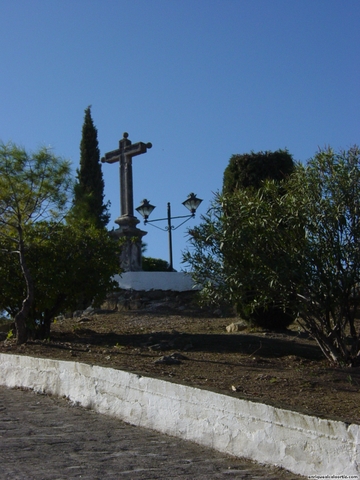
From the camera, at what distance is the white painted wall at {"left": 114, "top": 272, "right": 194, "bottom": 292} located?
1945 centimetres

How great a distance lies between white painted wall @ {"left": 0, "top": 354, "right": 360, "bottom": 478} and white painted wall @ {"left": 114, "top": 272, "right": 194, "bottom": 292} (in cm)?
1120

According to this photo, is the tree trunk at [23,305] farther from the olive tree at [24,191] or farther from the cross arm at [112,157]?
the cross arm at [112,157]

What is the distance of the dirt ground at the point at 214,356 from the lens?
665 cm

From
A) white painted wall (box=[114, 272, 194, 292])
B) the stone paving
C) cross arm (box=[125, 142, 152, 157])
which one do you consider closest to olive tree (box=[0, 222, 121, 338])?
the stone paving

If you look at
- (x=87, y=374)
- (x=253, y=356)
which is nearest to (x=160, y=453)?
(x=87, y=374)

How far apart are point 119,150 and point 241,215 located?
46.1 ft

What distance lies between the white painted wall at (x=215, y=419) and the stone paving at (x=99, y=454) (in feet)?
0.37

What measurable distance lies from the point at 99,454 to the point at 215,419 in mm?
1047

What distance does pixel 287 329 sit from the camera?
13.2 metres

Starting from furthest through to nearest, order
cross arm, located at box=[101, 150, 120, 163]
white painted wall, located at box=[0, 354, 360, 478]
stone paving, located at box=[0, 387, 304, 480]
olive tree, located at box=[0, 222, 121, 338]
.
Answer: cross arm, located at box=[101, 150, 120, 163]
olive tree, located at box=[0, 222, 121, 338]
stone paving, located at box=[0, 387, 304, 480]
white painted wall, located at box=[0, 354, 360, 478]

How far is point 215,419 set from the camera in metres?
5.53

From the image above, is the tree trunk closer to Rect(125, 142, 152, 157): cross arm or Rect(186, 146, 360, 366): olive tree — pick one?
Rect(186, 146, 360, 366): olive tree

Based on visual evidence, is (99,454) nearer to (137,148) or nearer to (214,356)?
(214,356)

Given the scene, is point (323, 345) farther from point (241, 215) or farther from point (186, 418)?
point (186, 418)
